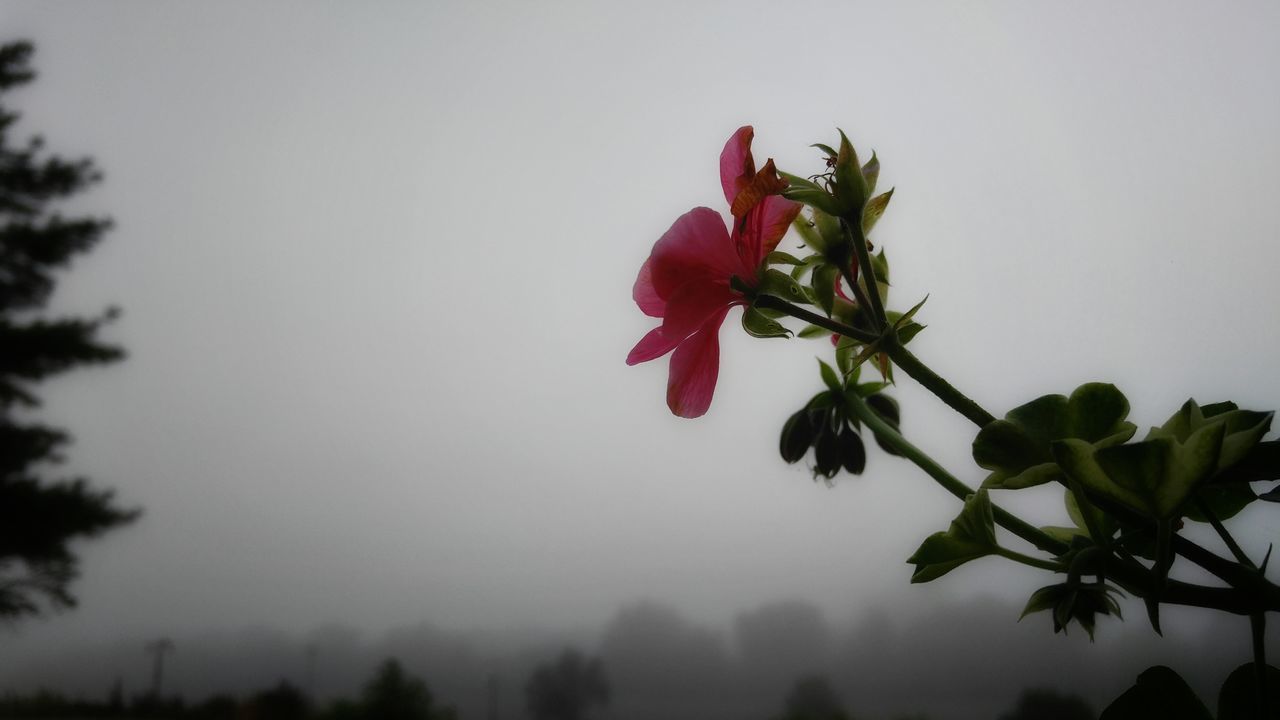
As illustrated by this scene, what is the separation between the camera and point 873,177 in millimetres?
164

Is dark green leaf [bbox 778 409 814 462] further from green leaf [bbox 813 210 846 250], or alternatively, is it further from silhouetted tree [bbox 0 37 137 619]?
silhouetted tree [bbox 0 37 137 619]

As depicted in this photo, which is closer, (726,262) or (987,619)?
(726,262)

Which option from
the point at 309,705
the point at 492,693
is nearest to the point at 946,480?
the point at 492,693

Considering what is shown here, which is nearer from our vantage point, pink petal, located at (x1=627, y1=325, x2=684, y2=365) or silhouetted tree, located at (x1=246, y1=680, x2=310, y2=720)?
pink petal, located at (x1=627, y1=325, x2=684, y2=365)

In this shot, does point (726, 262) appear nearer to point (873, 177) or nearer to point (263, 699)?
point (873, 177)

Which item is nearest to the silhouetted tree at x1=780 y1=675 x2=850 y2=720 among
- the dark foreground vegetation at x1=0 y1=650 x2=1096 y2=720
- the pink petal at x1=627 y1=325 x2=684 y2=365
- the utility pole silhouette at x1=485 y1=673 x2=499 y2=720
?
the dark foreground vegetation at x1=0 y1=650 x2=1096 y2=720

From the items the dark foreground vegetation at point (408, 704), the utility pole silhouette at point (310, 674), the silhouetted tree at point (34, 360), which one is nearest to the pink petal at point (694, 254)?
the dark foreground vegetation at point (408, 704)

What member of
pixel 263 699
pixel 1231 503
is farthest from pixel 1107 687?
pixel 263 699

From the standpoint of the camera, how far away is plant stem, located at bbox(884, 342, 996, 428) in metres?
0.14

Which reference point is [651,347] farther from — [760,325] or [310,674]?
[310,674]

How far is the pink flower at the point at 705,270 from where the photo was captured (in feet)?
0.55

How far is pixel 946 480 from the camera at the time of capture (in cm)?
17

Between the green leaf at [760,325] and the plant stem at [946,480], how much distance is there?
0.14 feet

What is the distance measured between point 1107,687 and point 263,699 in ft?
4.87
